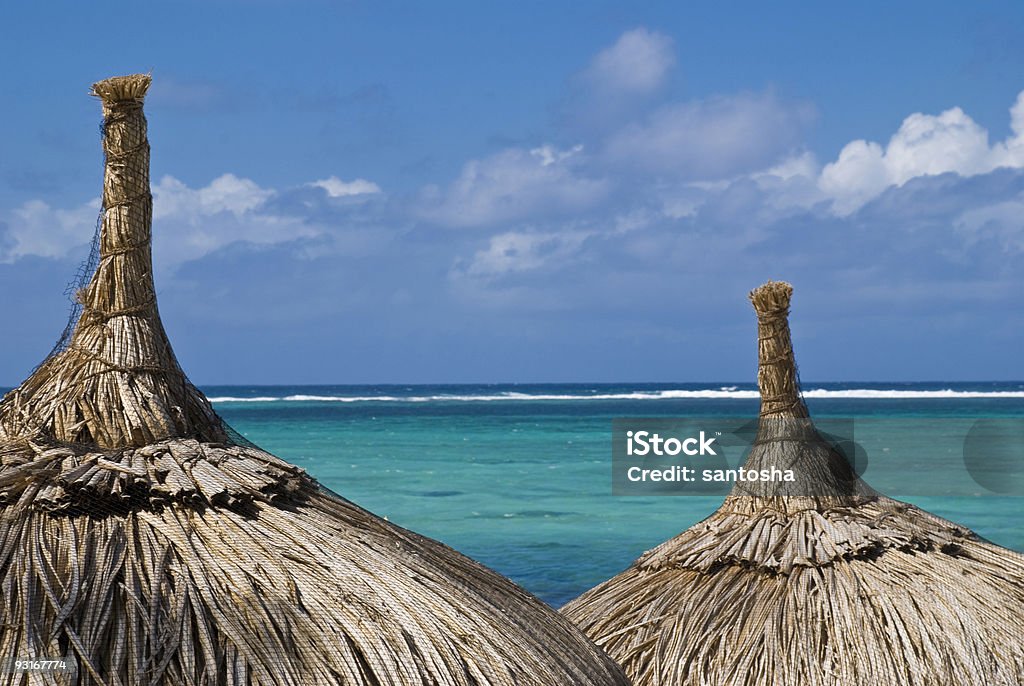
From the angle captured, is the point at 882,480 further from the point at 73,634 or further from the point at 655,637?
the point at 73,634

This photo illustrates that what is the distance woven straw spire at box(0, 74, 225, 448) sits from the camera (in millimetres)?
3309

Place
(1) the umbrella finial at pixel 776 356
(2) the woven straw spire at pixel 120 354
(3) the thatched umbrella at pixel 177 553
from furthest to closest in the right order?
1. (1) the umbrella finial at pixel 776 356
2. (2) the woven straw spire at pixel 120 354
3. (3) the thatched umbrella at pixel 177 553

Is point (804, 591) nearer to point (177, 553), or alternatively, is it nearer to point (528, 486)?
point (177, 553)

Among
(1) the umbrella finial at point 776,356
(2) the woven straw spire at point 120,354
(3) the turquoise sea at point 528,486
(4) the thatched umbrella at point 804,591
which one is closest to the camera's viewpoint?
(2) the woven straw spire at point 120,354

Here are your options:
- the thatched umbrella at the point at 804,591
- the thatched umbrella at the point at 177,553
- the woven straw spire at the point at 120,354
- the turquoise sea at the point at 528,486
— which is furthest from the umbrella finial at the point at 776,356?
the turquoise sea at the point at 528,486

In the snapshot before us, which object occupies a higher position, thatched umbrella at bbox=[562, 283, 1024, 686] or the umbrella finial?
the umbrella finial

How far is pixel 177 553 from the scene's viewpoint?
9.43 ft

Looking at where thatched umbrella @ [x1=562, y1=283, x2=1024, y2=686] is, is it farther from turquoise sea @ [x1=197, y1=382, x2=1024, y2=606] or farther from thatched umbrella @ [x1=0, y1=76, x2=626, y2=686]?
turquoise sea @ [x1=197, y1=382, x2=1024, y2=606]

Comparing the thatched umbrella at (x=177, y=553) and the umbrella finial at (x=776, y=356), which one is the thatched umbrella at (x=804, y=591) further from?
the thatched umbrella at (x=177, y=553)

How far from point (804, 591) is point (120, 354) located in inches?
98.5

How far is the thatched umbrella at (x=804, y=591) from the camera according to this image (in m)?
4.28

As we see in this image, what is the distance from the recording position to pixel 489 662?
289 centimetres

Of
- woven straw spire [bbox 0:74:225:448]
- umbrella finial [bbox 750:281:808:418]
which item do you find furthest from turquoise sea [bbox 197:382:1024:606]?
woven straw spire [bbox 0:74:225:448]

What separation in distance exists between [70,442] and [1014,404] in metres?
62.0
